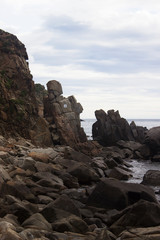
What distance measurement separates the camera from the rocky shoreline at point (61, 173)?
432 inches

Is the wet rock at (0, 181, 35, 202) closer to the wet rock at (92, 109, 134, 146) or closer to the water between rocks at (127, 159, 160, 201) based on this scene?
the water between rocks at (127, 159, 160, 201)

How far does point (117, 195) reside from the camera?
52.7ft

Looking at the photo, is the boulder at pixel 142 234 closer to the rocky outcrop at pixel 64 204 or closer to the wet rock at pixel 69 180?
the rocky outcrop at pixel 64 204

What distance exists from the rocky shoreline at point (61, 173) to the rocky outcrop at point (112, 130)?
188mm

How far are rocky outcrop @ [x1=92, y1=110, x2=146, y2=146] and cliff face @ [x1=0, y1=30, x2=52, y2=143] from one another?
1857cm

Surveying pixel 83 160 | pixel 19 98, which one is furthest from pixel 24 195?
pixel 19 98

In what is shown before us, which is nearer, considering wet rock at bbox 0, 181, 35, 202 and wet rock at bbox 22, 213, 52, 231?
wet rock at bbox 22, 213, 52, 231

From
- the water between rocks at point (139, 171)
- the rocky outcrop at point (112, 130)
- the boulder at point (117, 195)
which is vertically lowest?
the water between rocks at point (139, 171)

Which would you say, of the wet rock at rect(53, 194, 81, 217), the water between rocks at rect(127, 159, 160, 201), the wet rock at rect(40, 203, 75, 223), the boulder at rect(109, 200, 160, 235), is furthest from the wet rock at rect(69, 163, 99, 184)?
the wet rock at rect(40, 203, 75, 223)

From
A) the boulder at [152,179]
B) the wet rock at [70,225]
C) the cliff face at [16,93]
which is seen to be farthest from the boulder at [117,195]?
the cliff face at [16,93]

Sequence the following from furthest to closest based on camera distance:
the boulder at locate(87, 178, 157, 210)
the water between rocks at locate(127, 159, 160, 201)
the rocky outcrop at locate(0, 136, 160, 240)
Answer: the water between rocks at locate(127, 159, 160, 201) → the boulder at locate(87, 178, 157, 210) → the rocky outcrop at locate(0, 136, 160, 240)

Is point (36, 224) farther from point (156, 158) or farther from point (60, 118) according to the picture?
point (60, 118)

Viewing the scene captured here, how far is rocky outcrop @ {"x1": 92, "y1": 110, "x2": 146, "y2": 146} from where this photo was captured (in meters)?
61.6

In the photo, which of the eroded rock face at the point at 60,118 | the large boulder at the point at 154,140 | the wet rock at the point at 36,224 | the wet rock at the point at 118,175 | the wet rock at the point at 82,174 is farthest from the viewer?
the large boulder at the point at 154,140
